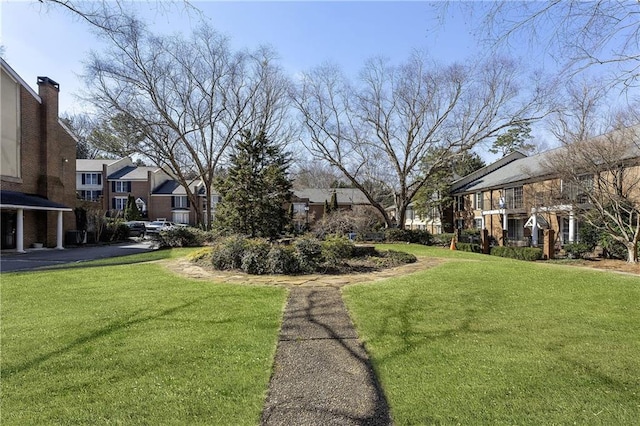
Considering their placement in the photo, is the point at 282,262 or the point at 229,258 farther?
the point at 229,258

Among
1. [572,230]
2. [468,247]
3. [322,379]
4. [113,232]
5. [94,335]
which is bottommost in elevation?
[468,247]

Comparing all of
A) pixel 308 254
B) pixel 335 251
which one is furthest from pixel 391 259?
pixel 308 254

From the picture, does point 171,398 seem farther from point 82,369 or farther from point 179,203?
point 179,203

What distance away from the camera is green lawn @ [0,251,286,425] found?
292cm

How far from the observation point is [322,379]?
3.55 metres

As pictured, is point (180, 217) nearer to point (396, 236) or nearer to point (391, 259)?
point (396, 236)

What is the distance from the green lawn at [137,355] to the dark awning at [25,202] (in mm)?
12273

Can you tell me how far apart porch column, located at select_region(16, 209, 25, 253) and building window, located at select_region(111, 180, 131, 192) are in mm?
30302

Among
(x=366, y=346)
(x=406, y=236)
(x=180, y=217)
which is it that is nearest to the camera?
(x=366, y=346)

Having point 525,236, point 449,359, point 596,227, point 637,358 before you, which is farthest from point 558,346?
point 525,236

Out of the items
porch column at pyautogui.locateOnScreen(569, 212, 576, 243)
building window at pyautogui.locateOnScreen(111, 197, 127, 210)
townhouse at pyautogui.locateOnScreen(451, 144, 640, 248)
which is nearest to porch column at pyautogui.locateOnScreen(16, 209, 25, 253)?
townhouse at pyautogui.locateOnScreen(451, 144, 640, 248)

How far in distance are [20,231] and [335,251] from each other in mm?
16862

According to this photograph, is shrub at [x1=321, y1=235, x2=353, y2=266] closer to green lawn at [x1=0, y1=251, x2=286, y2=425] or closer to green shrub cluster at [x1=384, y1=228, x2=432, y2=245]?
green lawn at [x1=0, y1=251, x2=286, y2=425]

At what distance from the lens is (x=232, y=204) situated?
51.4 feet
